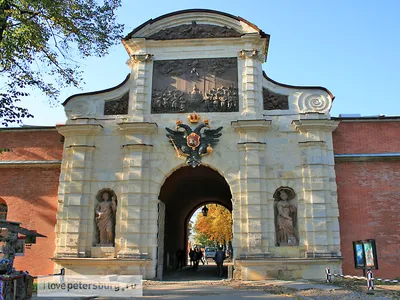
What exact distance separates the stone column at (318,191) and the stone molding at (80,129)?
7780 mm

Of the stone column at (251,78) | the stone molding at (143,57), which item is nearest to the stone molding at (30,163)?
the stone molding at (143,57)

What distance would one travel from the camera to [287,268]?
14.7 m

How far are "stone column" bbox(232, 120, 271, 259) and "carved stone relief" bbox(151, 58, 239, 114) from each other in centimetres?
129

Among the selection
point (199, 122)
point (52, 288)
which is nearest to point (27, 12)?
point (199, 122)

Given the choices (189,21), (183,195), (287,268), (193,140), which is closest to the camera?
(287,268)

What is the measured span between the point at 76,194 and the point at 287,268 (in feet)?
27.2

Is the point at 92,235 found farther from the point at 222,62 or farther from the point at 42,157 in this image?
the point at 222,62

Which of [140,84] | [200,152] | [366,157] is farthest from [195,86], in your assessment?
[366,157]

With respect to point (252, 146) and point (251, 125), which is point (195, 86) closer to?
point (251, 125)

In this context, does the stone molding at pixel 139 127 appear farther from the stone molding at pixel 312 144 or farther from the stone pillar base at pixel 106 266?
the stone molding at pixel 312 144

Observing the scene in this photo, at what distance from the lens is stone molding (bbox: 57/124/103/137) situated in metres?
16.3

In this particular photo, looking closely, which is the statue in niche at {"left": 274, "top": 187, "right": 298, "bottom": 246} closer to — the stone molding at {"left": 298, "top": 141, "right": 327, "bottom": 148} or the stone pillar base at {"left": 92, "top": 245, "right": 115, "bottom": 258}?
the stone molding at {"left": 298, "top": 141, "right": 327, "bottom": 148}

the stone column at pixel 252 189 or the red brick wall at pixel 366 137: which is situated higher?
the red brick wall at pixel 366 137

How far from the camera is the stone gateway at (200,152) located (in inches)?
592
